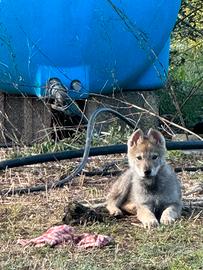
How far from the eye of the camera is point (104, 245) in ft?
17.3

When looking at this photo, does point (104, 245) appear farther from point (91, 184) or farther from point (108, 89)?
point (108, 89)

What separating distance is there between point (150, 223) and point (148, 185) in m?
0.50

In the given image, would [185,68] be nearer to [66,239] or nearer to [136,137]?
[136,137]

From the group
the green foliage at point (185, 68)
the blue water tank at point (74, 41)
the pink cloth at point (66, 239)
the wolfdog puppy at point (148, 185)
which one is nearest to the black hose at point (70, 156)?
the wolfdog puppy at point (148, 185)

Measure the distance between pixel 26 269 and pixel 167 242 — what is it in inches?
39.0

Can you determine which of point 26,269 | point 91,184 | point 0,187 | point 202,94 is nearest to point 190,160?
point 91,184

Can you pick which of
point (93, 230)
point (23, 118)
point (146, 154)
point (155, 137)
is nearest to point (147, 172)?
point (146, 154)

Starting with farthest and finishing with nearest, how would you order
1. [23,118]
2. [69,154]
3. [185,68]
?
[185,68] < [23,118] < [69,154]

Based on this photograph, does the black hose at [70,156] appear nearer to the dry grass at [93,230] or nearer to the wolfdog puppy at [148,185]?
the dry grass at [93,230]

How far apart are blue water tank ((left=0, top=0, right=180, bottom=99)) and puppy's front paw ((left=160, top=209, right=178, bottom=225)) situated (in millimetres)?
3414

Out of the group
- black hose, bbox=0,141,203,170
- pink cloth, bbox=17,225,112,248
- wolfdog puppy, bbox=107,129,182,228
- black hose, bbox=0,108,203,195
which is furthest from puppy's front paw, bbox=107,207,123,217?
black hose, bbox=0,141,203,170

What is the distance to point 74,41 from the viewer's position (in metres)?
9.36

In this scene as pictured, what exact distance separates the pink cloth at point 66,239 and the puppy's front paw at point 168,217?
61 centimetres

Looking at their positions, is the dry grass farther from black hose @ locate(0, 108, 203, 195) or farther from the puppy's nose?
the puppy's nose
